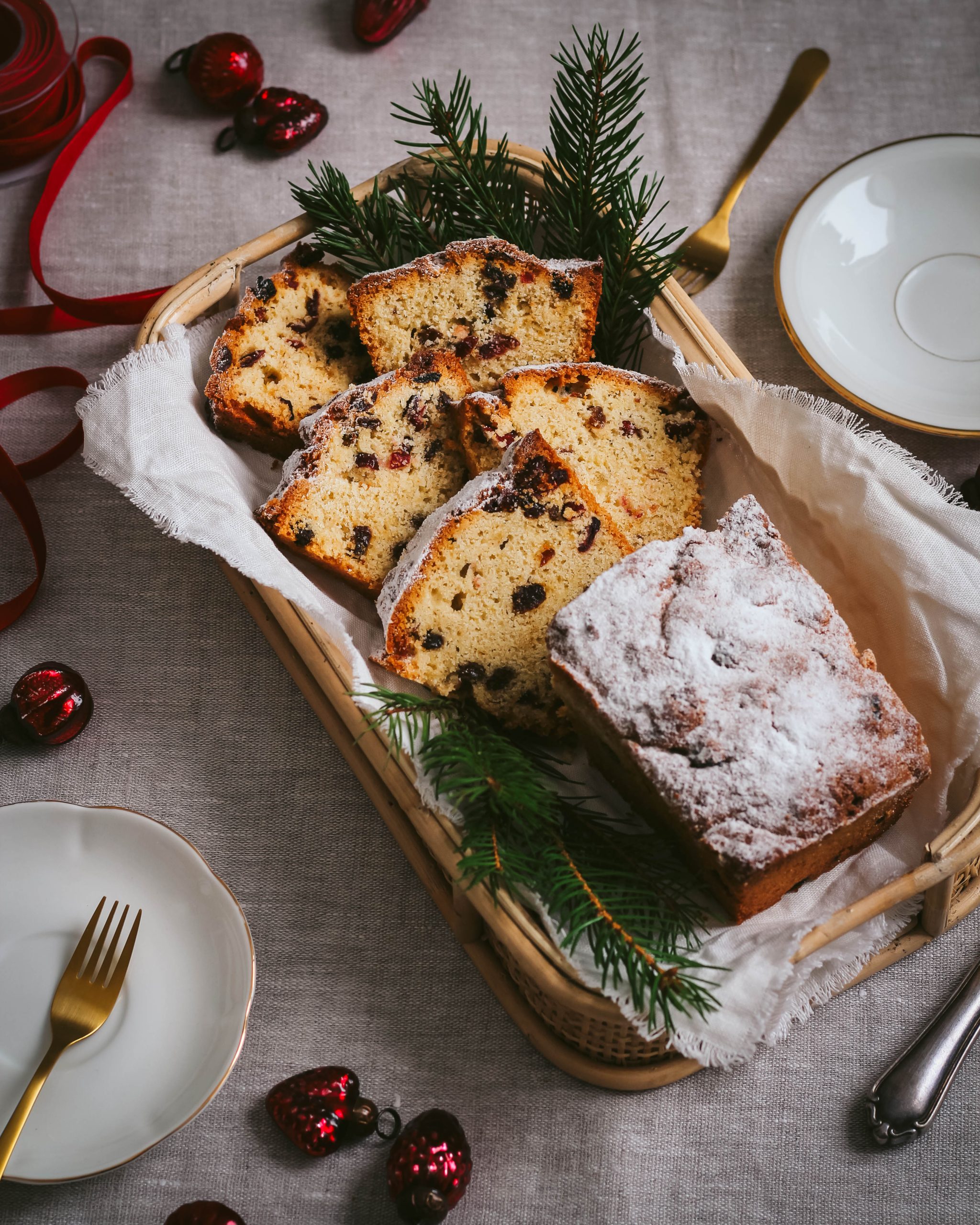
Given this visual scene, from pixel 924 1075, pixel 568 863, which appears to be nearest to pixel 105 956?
pixel 568 863

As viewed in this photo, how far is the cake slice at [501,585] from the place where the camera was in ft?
6.03

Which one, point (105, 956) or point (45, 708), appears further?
point (45, 708)

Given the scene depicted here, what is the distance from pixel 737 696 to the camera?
1660 mm

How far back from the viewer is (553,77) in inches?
108

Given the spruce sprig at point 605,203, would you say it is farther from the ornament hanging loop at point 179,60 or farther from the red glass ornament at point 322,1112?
the red glass ornament at point 322,1112

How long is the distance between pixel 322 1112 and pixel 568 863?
0.67 meters

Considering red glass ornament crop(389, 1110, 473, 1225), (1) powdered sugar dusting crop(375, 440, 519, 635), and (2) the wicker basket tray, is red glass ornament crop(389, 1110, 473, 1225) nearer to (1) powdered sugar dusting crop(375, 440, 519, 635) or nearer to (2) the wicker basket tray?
(2) the wicker basket tray

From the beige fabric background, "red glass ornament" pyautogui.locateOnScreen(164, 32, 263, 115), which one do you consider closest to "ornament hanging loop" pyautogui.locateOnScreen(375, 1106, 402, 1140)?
the beige fabric background

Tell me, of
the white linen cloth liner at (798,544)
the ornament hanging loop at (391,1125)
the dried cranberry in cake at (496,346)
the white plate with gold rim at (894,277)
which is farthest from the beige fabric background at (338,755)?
the dried cranberry in cake at (496,346)

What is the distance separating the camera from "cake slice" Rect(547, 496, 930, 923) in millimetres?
1600

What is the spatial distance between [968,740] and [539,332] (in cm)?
111

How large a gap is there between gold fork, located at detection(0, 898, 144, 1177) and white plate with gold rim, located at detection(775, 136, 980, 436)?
1.82 meters

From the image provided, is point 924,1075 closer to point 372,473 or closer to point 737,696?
point 737,696

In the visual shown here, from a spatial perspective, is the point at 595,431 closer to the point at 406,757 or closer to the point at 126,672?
the point at 406,757
